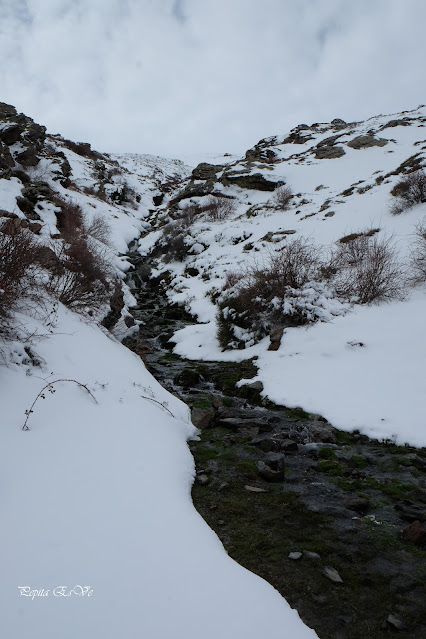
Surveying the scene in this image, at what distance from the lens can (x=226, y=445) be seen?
228 inches

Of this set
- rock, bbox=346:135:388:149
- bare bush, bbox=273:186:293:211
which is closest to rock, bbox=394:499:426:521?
bare bush, bbox=273:186:293:211

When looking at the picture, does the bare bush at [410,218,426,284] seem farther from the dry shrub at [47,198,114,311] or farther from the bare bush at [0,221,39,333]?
the bare bush at [0,221,39,333]

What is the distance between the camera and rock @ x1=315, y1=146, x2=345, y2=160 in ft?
102

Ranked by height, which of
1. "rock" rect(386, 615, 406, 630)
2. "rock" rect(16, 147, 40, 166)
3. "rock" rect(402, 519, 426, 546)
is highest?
"rock" rect(16, 147, 40, 166)

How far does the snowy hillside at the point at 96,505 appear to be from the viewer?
2322 millimetres

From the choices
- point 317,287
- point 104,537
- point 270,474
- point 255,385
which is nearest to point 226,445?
point 270,474

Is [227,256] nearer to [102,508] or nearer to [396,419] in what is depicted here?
[396,419]

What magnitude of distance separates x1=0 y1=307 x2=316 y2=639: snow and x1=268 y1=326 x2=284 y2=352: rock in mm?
4931

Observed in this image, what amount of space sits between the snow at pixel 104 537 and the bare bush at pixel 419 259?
8.21 metres

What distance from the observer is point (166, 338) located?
1276 centimetres

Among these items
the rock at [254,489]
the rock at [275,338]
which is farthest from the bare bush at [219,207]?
the rock at [254,489]

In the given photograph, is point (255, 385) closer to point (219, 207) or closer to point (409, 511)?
point (409, 511)

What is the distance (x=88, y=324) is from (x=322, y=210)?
15794 millimetres

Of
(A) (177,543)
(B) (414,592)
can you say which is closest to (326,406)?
(B) (414,592)
